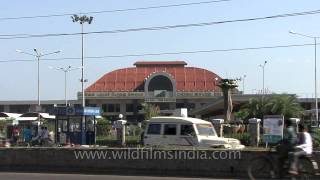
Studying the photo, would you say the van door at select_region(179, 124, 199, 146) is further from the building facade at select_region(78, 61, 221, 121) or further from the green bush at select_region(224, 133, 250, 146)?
the building facade at select_region(78, 61, 221, 121)

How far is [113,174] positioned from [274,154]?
6961mm

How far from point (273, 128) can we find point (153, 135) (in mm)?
7740

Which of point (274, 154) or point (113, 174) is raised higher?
point (274, 154)

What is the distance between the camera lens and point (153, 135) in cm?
2677

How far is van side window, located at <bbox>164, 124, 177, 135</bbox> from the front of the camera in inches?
1035

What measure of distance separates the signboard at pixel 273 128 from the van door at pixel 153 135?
7.41 meters

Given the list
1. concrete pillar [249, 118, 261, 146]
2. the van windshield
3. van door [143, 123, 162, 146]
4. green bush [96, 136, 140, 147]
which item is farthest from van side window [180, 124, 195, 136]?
green bush [96, 136, 140, 147]

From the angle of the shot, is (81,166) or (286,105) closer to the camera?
(81,166)

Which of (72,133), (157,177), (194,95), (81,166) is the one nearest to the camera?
(157,177)

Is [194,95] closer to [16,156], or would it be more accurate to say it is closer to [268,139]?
[268,139]

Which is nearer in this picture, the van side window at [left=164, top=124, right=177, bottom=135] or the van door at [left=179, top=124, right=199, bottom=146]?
the van door at [left=179, top=124, right=199, bottom=146]

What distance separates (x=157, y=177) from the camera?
1967 centimetres

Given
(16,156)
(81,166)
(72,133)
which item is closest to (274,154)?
(81,166)

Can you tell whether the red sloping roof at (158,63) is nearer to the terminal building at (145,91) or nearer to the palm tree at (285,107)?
the terminal building at (145,91)
